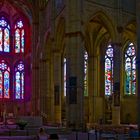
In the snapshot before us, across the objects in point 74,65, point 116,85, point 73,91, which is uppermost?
point 74,65

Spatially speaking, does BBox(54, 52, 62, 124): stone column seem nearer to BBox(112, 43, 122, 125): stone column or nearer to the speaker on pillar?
BBox(112, 43, 122, 125): stone column

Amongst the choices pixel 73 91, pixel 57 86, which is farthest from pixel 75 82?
Result: pixel 57 86

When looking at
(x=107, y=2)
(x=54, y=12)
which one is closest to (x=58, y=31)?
(x=54, y=12)

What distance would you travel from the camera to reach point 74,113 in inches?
1586

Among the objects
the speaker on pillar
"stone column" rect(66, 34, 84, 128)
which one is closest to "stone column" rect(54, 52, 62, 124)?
"stone column" rect(66, 34, 84, 128)

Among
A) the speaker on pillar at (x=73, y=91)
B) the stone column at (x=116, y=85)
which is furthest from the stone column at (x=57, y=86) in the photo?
the speaker on pillar at (x=73, y=91)

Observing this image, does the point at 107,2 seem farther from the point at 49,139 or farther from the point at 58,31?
the point at 49,139

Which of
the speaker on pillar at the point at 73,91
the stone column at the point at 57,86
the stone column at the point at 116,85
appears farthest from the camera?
the stone column at the point at 57,86

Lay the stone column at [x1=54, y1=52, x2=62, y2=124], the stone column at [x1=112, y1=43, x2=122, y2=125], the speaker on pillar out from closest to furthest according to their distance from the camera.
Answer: the speaker on pillar → the stone column at [x1=112, y1=43, x2=122, y2=125] → the stone column at [x1=54, y1=52, x2=62, y2=124]

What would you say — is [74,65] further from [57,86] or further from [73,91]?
[57,86]

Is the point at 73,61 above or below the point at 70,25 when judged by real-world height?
below

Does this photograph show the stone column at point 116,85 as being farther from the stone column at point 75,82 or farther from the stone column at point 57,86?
the stone column at point 57,86

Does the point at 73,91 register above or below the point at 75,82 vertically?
below

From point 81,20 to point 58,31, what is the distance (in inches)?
320
